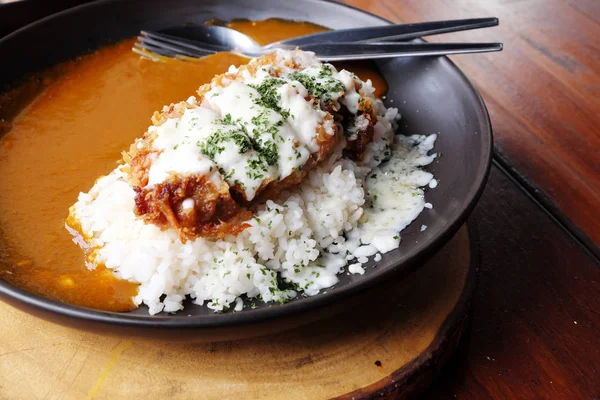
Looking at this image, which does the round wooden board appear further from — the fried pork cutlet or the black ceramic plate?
the fried pork cutlet

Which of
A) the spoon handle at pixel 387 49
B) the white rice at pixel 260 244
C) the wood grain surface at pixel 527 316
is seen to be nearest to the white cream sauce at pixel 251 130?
the white rice at pixel 260 244

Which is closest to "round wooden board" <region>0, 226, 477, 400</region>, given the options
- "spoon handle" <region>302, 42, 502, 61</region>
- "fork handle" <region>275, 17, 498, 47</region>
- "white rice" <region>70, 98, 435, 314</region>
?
"white rice" <region>70, 98, 435, 314</region>

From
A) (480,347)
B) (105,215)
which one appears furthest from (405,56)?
(105,215)

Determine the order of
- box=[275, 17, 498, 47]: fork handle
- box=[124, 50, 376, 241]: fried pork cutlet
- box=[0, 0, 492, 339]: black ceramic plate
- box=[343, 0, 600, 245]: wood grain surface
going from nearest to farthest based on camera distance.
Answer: box=[0, 0, 492, 339]: black ceramic plate → box=[124, 50, 376, 241]: fried pork cutlet → box=[275, 17, 498, 47]: fork handle → box=[343, 0, 600, 245]: wood grain surface

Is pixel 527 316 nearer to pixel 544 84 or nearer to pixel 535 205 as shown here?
pixel 535 205

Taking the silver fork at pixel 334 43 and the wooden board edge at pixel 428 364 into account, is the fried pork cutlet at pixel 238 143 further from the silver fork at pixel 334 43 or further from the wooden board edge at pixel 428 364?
A: the wooden board edge at pixel 428 364

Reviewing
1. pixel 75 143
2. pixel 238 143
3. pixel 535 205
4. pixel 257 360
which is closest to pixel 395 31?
pixel 535 205
